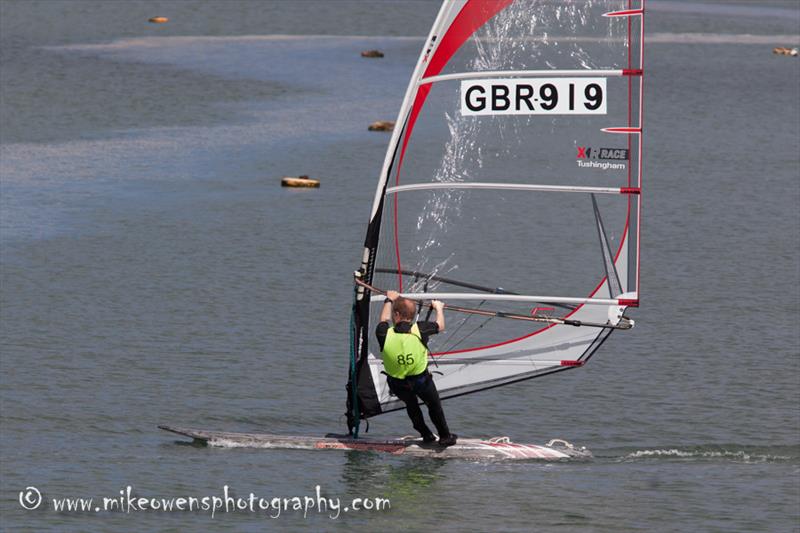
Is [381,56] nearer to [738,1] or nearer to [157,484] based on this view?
[738,1]

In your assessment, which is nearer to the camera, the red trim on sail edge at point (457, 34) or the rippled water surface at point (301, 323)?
the rippled water surface at point (301, 323)

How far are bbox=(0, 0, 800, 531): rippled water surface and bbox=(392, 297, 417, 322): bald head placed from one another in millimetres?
2074

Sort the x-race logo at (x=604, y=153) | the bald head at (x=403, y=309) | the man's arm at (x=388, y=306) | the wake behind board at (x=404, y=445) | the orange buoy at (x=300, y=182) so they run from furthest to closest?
1. the orange buoy at (x=300, y=182)
2. the wake behind board at (x=404, y=445)
3. the x-race logo at (x=604, y=153)
4. the man's arm at (x=388, y=306)
5. the bald head at (x=403, y=309)

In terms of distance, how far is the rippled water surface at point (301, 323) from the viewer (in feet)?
58.9

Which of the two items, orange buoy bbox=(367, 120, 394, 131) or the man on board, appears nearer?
the man on board

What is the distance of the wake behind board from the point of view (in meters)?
18.9

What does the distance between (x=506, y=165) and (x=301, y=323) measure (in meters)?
8.58

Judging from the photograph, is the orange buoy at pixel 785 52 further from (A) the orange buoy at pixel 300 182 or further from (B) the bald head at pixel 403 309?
(B) the bald head at pixel 403 309

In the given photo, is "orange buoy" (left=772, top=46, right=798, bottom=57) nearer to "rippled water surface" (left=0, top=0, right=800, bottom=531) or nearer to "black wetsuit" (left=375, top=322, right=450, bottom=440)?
"rippled water surface" (left=0, top=0, right=800, bottom=531)

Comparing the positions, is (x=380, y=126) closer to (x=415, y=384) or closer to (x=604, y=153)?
(x=604, y=153)

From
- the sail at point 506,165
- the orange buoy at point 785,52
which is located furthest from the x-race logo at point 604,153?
the orange buoy at point 785,52

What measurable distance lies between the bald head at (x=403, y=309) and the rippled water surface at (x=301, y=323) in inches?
81.6

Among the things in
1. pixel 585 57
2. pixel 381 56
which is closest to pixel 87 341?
pixel 585 57

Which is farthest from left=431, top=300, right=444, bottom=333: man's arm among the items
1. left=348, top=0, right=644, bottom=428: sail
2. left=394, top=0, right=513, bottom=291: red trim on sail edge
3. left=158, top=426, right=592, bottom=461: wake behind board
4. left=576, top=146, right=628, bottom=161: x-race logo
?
left=576, top=146, right=628, bottom=161: x-race logo
